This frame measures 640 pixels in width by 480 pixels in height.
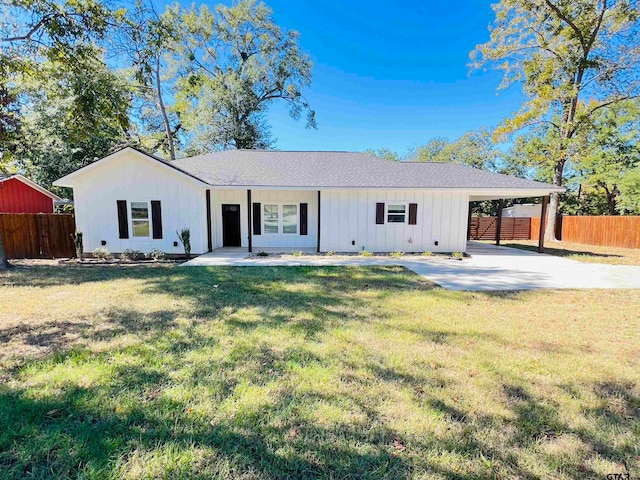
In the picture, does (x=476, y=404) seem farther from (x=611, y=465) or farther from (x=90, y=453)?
(x=90, y=453)

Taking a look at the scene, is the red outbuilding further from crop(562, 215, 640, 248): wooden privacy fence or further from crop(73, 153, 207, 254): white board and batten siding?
crop(562, 215, 640, 248): wooden privacy fence

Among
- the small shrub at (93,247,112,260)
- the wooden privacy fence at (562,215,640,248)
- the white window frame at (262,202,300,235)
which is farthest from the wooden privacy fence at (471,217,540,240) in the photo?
the small shrub at (93,247,112,260)

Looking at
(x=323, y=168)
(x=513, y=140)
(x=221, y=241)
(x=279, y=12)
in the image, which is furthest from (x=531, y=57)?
(x=221, y=241)

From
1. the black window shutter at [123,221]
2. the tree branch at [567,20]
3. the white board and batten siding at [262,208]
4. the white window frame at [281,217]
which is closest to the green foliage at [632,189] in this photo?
the tree branch at [567,20]

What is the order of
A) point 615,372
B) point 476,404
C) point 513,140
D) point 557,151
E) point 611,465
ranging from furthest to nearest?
point 513,140, point 557,151, point 615,372, point 476,404, point 611,465

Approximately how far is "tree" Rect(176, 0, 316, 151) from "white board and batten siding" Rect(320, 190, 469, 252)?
1367 cm

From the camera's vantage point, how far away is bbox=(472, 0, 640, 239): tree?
14.8 meters

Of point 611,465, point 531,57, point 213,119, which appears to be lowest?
point 611,465

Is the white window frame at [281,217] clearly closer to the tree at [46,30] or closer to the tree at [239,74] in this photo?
the tree at [46,30]

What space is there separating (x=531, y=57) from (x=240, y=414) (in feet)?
74.7

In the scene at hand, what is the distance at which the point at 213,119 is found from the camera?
21422mm

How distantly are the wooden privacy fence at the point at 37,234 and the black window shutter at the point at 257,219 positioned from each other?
6.37 m

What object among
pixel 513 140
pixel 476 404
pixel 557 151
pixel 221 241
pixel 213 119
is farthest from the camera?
pixel 213 119

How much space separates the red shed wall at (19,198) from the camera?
17781 mm
